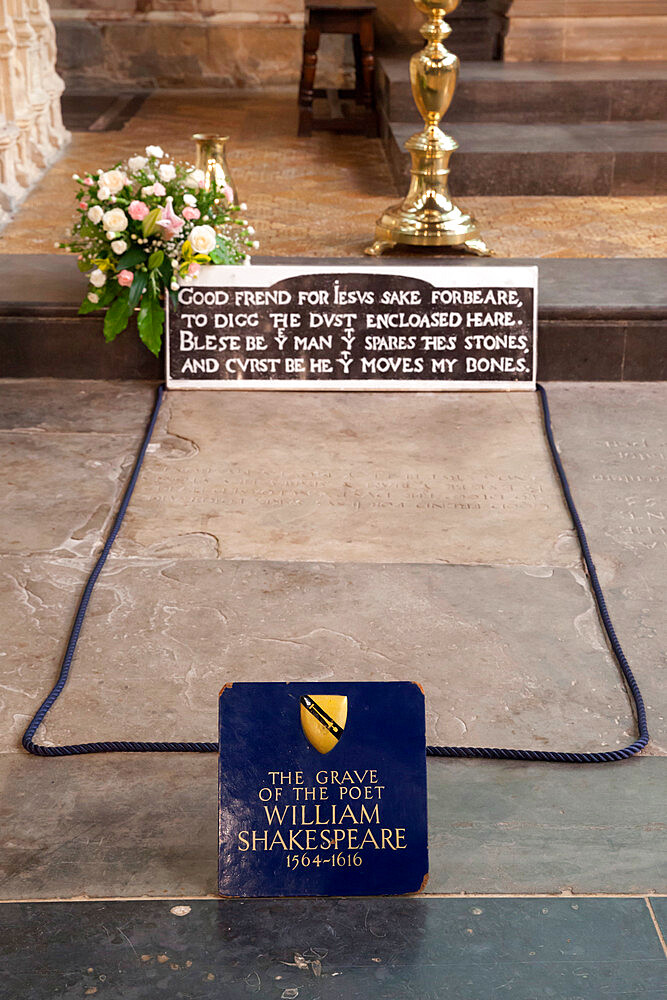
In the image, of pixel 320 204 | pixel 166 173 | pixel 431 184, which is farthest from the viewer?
pixel 320 204

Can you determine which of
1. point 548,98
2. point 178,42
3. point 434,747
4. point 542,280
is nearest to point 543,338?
point 542,280

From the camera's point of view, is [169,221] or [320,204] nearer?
[169,221]

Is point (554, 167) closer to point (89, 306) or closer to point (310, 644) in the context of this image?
point (89, 306)

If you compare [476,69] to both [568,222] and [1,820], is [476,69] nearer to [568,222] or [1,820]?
[568,222]

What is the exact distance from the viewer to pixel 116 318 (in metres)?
3.35

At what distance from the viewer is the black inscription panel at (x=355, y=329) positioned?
3.45m

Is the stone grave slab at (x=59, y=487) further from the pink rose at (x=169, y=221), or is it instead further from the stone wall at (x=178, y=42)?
the stone wall at (x=178, y=42)

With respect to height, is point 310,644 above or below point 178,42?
below

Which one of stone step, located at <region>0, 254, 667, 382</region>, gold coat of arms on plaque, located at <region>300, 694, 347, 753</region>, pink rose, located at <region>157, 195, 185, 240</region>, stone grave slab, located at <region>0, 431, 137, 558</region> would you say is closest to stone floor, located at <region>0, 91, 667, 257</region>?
stone step, located at <region>0, 254, 667, 382</region>

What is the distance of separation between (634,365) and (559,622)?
153 centimetres

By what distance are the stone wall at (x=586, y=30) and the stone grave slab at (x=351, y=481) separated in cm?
403

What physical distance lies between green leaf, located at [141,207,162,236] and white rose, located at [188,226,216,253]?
0.36ft

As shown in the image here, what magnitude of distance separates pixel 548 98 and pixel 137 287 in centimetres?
344

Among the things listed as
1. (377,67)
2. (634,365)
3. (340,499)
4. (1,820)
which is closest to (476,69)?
(377,67)
